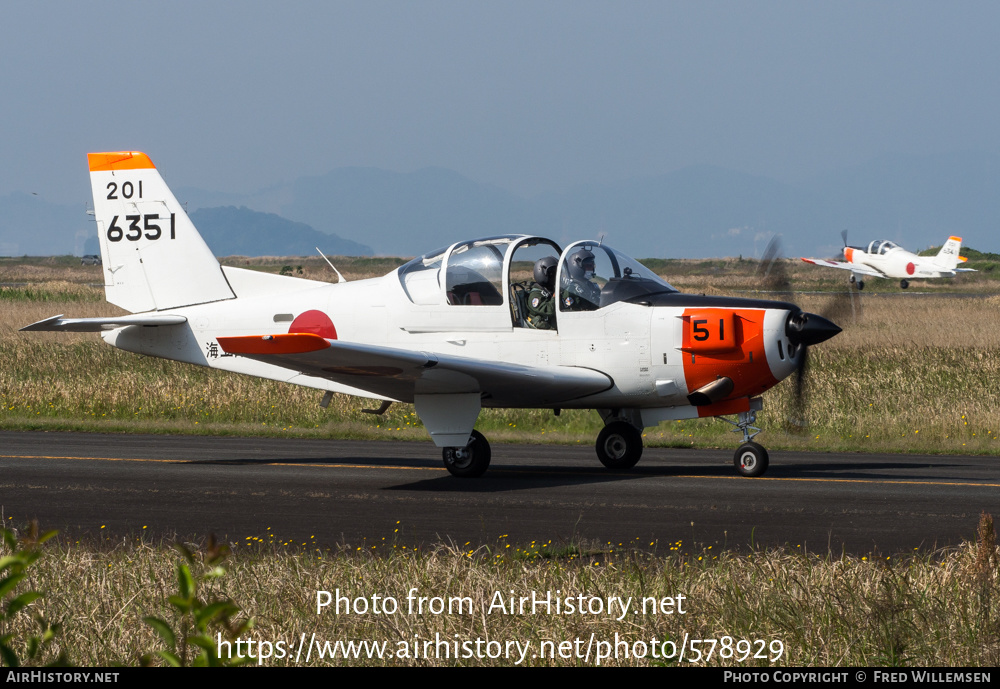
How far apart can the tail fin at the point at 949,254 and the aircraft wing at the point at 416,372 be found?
65.0 m

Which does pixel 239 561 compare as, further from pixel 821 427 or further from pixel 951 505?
pixel 821 427

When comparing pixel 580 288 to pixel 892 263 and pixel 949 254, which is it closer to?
pixel 892 263

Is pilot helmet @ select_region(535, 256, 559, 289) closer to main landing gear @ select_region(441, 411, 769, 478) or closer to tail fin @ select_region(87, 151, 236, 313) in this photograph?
main landing gear @ select_region(441, 411, 769, 478)

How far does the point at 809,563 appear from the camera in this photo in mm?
6656

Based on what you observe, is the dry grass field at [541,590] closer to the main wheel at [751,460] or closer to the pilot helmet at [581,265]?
the main wheel at [751,460]

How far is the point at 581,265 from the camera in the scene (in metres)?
12.1

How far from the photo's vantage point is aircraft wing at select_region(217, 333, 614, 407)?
10.1 m

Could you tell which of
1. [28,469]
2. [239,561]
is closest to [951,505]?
[239,561]

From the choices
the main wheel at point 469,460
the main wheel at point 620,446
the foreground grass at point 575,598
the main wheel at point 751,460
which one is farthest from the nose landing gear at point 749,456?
the foreground grass at point 575,598

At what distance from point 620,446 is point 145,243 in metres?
7.28

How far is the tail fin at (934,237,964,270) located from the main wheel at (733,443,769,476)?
211 ft

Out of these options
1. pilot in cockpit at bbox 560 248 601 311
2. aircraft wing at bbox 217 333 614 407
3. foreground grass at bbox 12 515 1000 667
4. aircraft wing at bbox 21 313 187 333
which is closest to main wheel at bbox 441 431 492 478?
aircraft wing at bbox 217 333 614 407

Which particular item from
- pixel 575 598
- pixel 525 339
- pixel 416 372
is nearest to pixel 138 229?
pixel 416 372

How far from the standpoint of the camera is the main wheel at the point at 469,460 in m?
12.2
